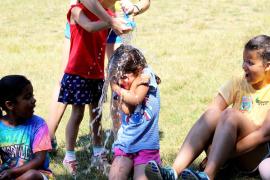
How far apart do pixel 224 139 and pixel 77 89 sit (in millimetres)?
1218

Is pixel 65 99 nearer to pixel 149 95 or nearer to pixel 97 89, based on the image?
pixel 97 89

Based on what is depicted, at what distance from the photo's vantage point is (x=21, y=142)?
354 cm

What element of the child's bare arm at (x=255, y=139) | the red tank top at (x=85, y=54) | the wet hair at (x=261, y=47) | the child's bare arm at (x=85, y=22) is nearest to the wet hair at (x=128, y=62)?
the child's bare arm at (x=85, y=22)

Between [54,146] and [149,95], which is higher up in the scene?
[149,95]

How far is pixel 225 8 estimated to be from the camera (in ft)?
38.2

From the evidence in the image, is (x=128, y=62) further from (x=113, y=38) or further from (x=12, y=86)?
(x=113, y=38)

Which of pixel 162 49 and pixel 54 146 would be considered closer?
pixel 54 146

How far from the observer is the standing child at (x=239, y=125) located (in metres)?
3.71

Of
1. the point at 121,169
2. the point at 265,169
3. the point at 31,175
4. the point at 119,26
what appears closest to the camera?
the point at 31,175

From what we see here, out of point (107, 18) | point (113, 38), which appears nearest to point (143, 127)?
point (107, 18)

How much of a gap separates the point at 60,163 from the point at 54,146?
21 cm

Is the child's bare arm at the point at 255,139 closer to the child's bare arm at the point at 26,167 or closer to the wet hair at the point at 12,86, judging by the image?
the child's bare arm at the point at 26,167

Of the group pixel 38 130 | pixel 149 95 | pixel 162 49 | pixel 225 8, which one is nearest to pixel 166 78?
pixel 162 49

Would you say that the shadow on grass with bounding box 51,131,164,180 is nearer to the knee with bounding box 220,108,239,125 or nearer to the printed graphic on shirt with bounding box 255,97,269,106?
the knee with bounding box 220,108,239,125
